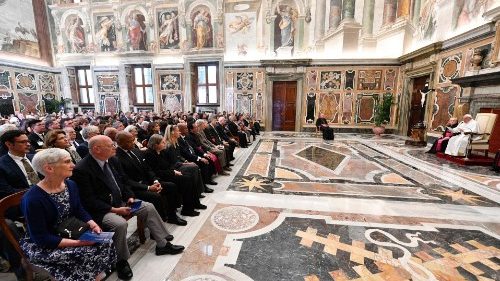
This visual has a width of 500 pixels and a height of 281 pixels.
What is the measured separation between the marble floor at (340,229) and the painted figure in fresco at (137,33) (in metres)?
10.7

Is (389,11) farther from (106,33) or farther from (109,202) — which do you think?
(106,33)

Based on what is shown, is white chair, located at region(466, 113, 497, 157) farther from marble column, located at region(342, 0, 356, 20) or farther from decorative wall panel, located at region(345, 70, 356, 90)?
marble column, located at region(342, 0, 356, 20)

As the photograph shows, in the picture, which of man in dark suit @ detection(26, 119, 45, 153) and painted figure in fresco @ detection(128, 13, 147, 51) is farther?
painted figure in fresco @ detection(128, 13, 147, 51)

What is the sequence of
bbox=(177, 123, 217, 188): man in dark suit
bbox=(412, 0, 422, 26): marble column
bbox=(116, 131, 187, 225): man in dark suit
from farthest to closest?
bbox=(412, 0, 422, 26): marble column, bbox=(177, 123, 217, 188): man in dark suit, bbox=(116, 131, 187, 225): man in dark suit

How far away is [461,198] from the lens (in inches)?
154

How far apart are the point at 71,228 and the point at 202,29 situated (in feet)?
39.8

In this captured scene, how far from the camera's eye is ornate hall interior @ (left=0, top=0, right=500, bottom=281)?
250 cm

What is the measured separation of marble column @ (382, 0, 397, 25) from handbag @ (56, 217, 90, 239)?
13011 mm

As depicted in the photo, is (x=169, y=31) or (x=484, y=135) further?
(x=169, y=31)

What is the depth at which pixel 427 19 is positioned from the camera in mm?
8969

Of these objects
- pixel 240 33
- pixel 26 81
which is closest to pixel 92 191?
pixel 240 33

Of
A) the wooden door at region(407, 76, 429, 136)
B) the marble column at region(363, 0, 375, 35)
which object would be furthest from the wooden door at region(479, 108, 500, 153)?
the marble column at region(363, 0, 375, 35)

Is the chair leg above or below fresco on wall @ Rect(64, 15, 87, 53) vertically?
→ below

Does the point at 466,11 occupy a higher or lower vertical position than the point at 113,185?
higher
